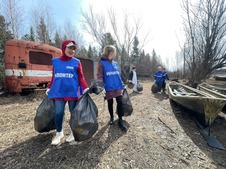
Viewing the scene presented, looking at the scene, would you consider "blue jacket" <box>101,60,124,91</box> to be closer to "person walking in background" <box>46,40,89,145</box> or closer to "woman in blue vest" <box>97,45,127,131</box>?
"woman in blue vest" <box>97,45,127,131</box>

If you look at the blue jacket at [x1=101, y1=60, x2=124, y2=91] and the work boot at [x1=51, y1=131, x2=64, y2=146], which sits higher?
the blue jacket at [x1=101, y1=60, x2=124, y2=91]

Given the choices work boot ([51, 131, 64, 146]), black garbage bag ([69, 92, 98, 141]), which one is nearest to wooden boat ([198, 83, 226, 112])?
black garbage bag ([69, 92, 98, 141])

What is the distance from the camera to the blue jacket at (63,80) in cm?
231

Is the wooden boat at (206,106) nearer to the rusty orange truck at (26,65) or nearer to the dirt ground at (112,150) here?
the dirt ground at (112,150)

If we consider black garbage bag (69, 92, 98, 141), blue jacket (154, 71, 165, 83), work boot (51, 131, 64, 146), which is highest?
blue jacket (154, 71, 165, 83)

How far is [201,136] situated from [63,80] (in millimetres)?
3559

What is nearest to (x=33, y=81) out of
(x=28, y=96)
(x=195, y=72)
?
(x=28, y=96)

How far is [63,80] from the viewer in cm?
231

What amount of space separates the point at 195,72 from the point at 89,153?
1308 cm

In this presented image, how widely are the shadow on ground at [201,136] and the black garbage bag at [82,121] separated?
7.47 ft

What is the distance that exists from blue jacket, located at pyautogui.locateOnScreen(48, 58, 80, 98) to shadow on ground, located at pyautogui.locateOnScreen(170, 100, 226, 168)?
109 inches

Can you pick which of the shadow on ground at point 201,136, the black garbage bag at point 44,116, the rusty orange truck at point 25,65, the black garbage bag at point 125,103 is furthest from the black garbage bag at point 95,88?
the rusty orange truck at point 25,65

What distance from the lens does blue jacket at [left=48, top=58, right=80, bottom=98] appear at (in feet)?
7.57

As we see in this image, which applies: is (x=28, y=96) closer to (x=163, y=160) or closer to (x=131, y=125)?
(x=131, y=125)
